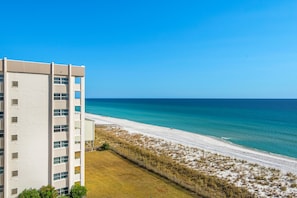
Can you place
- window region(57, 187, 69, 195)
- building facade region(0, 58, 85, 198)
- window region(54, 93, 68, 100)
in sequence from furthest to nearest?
window region(57, 187, 69, 195) → window region(54, 93, 68, 100) → building facade region(0, 58, 85, 198)

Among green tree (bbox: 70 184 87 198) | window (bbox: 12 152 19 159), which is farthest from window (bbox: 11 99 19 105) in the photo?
green tree (bbox: 70 184 87 198)

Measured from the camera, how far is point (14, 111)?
65.0ft

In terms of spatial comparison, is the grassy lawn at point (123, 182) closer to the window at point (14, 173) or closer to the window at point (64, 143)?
the window at point (64, 143)

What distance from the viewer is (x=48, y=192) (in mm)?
20500

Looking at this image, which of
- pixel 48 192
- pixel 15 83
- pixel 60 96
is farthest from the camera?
pixel 60 96

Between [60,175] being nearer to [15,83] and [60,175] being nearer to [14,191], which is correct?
[14,191]

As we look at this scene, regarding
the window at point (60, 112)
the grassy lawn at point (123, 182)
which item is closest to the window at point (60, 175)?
the grassy lawn at point (123, 182)

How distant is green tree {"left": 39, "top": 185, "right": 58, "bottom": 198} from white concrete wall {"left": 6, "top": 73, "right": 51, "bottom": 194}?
23.7 inches

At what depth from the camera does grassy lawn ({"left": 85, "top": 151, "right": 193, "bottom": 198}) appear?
24875 millimetres

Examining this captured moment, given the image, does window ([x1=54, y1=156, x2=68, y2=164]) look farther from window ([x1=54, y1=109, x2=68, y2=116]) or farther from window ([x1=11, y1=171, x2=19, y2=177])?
window ([x1=54, y1=109, x2=68, y2=116])

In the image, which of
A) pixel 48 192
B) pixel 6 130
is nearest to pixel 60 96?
pixel 6 130

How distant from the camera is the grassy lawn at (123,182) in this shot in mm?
24875

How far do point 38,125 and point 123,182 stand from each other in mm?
12431

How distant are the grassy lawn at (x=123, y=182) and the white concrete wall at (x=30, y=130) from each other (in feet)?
20.3
